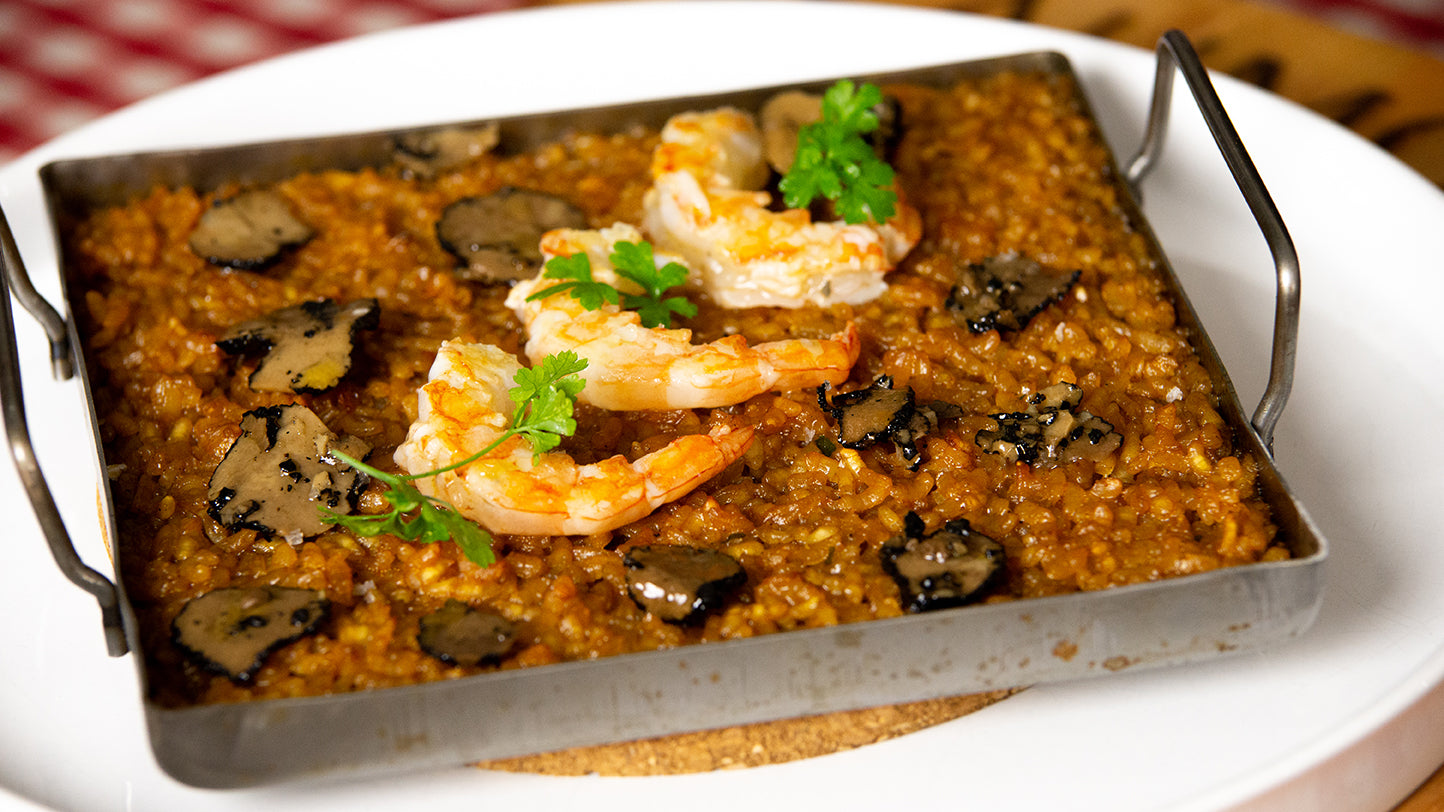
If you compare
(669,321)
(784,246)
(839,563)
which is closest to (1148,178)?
(784,246)

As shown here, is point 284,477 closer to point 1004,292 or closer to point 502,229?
point 502,229

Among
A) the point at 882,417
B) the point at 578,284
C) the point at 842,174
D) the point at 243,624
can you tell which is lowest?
the point at 243,624

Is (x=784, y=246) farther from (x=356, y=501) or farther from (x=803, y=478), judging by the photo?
(x=356, y=501)

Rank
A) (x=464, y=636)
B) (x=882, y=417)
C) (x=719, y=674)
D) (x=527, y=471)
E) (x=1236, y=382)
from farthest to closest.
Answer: (x=1236, y=382)
(x=882, y=417)
(x=527, y=471)
(x=464, y=636)
(x=719, y=674)

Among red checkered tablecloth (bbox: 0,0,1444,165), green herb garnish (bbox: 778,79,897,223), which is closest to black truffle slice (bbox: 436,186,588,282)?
green herb garnish (bbox: 778,79,897,223)

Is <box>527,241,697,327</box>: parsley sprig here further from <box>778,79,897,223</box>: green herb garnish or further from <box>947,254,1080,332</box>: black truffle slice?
<box>947,254,1080,332</box>: black truffle slice

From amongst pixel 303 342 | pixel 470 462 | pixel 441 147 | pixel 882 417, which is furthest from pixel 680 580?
pixel 441 147

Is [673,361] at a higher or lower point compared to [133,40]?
higher
